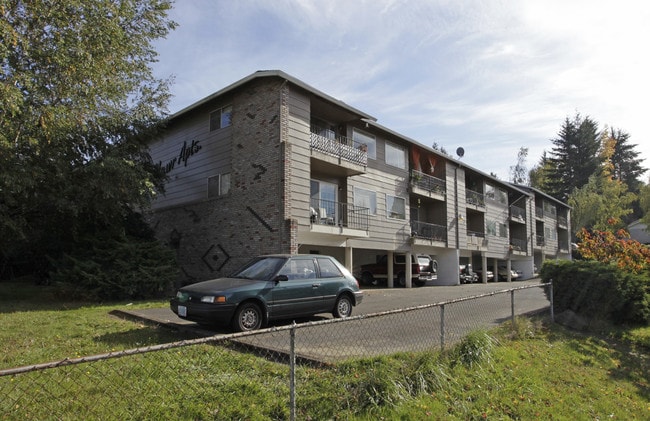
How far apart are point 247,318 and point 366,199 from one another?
48.6ft

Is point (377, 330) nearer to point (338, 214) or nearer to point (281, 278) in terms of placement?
point (281, 278)

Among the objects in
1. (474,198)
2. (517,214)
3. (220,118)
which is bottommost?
(517,214)

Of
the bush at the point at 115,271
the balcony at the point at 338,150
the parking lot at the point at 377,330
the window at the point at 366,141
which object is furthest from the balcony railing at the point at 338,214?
the parking lot at the point at 377,330

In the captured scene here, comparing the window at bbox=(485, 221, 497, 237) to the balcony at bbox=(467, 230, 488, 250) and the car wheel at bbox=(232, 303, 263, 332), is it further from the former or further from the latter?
the car wheel at bbox=(232, 303, 263, 332)

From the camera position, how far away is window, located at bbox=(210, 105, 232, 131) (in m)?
19.9

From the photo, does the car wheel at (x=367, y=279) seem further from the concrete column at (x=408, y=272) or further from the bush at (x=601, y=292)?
the bush at (x=601, y=292)

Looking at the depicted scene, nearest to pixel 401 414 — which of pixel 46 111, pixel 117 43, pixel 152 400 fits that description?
pixel 152 400

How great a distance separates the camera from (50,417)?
13.0ft

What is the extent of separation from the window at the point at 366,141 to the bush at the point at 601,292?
12.2 metres

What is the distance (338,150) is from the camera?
19688 millimetres

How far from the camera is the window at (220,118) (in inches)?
783

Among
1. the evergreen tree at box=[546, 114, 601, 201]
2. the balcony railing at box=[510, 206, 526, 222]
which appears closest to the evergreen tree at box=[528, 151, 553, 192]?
the evergreen tree at box=[546, 114, 601, 201]

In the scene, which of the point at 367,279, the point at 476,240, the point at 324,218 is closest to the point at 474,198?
the point at 476,240

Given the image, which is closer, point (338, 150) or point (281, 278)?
point (281, 278)
